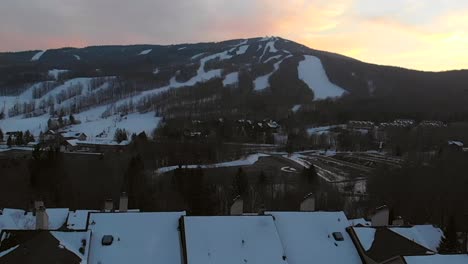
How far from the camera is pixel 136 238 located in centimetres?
2334

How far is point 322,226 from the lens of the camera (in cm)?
2573

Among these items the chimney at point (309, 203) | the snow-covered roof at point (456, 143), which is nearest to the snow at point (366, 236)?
the chimney at point (309, 203)

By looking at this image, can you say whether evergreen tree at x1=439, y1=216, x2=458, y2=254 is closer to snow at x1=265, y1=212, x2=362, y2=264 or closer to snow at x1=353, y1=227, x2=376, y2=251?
snow at x1=353, y1=227, x2=376, y2=251

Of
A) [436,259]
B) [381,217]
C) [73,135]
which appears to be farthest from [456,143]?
[436,259]

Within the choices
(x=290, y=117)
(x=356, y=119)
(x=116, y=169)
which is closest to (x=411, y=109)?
(x=356, y=119)

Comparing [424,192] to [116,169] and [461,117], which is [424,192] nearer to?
[116,169]

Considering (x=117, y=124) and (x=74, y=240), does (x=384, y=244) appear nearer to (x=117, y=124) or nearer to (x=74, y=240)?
(x=74, y=240)

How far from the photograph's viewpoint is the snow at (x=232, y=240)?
2261cm

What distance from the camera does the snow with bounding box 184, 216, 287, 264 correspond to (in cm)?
2261

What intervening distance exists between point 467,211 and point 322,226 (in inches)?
1228

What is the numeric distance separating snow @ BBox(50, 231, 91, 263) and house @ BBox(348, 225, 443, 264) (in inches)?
481

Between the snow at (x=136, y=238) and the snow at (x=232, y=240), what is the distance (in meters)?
0.80

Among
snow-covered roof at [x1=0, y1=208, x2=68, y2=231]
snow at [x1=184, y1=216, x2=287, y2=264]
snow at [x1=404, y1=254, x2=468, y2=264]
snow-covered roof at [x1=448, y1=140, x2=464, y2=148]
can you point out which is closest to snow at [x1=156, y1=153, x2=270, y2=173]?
snow-covered roof at [x1=448, y1=140, x2=464, y2=148]

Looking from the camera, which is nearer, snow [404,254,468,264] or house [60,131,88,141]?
snow [404,254,468,264]
